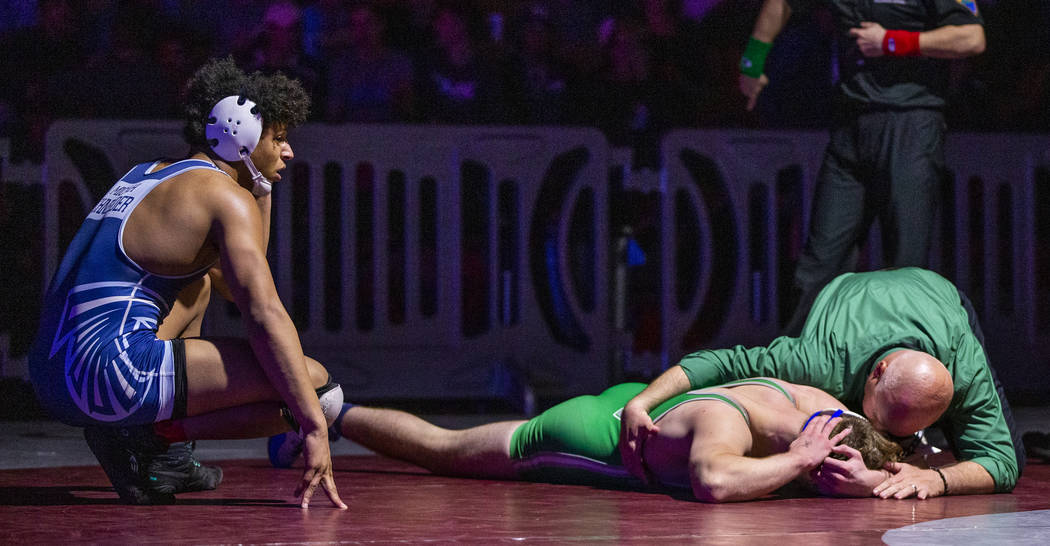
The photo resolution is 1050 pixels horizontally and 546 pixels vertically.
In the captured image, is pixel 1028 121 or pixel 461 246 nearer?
pixel 461 246

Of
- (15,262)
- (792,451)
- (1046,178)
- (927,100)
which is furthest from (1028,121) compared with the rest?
(15,262)

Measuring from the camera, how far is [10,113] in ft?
23.1

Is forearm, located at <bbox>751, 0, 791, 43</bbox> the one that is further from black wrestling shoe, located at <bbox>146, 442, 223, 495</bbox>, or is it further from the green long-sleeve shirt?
black wrestling shoe, located at <bbox>146, 442, 223, 495</bbox>

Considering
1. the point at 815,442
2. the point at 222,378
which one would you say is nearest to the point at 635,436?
the point at 815,442

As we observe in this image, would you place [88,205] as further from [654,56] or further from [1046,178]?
[1046,178]

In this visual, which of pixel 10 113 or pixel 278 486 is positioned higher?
pixel 10 113

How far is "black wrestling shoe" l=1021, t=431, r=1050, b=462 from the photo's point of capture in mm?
4664

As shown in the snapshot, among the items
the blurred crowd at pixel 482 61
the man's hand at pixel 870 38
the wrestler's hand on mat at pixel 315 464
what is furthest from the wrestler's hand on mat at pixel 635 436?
the blurred crowd at pixel 482 61

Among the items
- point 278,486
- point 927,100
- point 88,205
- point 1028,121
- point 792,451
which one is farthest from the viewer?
point 1028,121

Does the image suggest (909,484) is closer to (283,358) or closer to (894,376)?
(894,376)

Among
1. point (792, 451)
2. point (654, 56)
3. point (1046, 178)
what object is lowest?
point (792, 451)

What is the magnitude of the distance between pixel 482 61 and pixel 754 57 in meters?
2.47

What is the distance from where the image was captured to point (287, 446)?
4363 mm

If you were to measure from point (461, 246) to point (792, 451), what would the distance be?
3.37 meters
